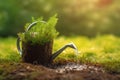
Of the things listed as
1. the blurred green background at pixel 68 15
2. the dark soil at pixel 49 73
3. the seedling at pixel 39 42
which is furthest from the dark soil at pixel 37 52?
the blurred green background at pixel 68 15

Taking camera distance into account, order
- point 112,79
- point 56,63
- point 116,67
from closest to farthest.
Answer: point 112,79 < point 116,67 < point 56,63

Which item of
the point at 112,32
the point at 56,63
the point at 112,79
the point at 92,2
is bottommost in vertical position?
the point at 112,79

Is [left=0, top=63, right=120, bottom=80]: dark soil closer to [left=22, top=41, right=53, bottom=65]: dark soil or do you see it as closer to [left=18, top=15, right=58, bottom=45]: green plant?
[left=22, top=41, right=53, bottom=65]: dark soil

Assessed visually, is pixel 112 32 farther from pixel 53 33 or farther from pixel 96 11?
pixel 53 33

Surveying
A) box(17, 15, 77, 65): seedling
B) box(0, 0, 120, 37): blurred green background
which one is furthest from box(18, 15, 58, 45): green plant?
box(0, 0, 120, 37): blurred green background

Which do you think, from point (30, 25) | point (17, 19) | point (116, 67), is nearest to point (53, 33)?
point (30, 25)
